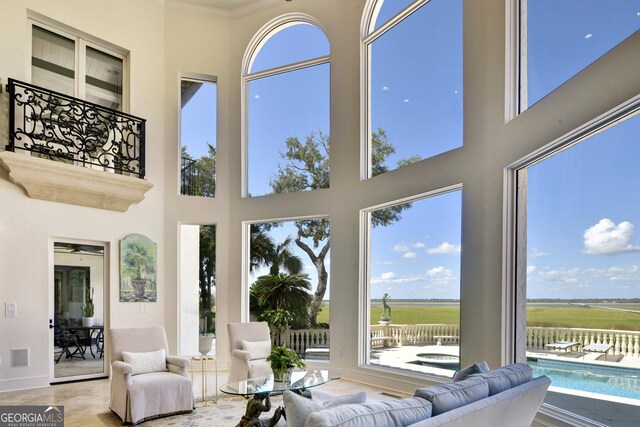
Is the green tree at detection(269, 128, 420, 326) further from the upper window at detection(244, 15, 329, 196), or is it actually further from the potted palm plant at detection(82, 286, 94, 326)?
the potted palm plant at detection(82, 286, 94, 326)

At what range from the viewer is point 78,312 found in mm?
6914

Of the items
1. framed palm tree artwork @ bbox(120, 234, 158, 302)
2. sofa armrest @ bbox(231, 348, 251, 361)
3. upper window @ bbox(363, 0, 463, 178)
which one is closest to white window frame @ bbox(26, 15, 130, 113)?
framed palm tree artwork @ bbox(120, 234, 158, 302)

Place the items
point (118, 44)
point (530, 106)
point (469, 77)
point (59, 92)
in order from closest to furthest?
point (530, 106) < point (469, 77) < point (59, 92) < point (118, 44)

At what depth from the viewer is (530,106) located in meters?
4.32

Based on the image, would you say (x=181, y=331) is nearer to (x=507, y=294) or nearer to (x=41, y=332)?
(x=41, y=332)

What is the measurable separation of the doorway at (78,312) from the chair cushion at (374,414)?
19.3 feet

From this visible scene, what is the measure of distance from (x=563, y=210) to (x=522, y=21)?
193 cm

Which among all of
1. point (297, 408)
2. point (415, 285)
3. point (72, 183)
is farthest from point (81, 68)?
point (297, 408)

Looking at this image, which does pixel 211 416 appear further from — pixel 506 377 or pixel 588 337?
pixel 588 337

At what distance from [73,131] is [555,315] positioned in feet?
21.7

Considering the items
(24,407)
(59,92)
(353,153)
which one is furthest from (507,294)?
(59,92)

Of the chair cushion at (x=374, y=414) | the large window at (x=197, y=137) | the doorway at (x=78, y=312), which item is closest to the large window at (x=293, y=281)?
the large window at (x=197, y=137)

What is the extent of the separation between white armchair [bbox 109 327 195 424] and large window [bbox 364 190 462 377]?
281cm

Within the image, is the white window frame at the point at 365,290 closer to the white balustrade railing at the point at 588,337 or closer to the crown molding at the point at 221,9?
the white balustrade railing at the point at 588,337
